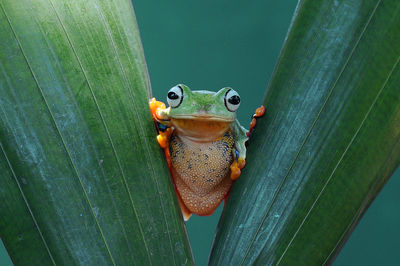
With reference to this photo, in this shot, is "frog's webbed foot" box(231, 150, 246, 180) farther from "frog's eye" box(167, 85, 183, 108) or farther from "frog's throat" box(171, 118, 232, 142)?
"frog's eye" box(167, 85, 183, 108)

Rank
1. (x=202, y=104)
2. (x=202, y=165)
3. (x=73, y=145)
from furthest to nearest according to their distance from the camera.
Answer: (x=202, y=165) < (x=202, y=104) < (x=73, y=145)

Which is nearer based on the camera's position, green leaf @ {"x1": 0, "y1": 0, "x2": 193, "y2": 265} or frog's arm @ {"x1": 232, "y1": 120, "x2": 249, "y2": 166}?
green leaf @ {"x1": 0, "y1": 0, "x2": 193, "y2": 265}

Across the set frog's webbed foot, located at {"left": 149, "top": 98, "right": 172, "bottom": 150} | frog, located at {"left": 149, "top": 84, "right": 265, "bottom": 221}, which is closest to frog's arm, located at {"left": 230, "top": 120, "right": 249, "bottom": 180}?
frog, located at {"left": 149, "top": 84, "right": 265, "bottom": 221}

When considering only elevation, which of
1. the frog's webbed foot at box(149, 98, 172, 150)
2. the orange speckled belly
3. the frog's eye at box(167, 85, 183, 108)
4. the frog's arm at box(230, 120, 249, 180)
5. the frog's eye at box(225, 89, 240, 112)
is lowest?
the orange speckled belly

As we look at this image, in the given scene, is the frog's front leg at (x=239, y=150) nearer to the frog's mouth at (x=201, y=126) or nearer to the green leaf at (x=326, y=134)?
the frog's mouth at (x=201, y=126)

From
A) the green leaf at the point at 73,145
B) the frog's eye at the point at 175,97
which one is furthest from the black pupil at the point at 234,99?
the green leaf at the point at 73,145

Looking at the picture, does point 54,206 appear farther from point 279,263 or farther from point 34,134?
point 279,263

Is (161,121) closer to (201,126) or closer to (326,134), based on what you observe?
(201,126)

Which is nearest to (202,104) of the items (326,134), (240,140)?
(240,140)
